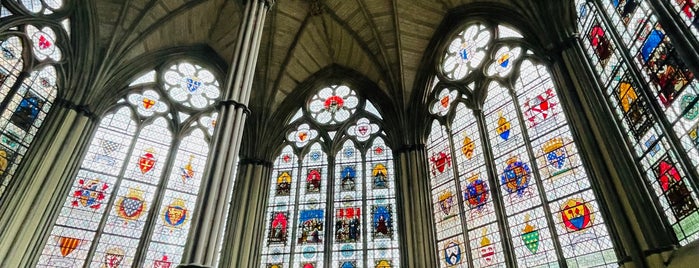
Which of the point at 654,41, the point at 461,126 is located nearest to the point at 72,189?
the point at 461,126

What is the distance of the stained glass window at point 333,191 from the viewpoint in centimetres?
1131

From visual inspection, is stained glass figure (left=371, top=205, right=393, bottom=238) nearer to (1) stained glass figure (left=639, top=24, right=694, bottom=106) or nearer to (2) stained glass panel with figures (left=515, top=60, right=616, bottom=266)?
(2) stained glass panel with figures (left=515, top=60, right=616, bottom=266)

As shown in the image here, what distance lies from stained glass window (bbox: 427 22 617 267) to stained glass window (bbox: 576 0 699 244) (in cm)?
116

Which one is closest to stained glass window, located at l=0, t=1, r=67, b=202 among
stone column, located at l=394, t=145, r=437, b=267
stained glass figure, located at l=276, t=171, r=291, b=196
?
stained glass figure, located at l=276, t=171, r=291, b=196

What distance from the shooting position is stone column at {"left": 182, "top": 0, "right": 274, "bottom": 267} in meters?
6.41

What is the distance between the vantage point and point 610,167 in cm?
777

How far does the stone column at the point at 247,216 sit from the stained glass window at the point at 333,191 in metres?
0.29

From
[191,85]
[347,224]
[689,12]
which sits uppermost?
[191,85]

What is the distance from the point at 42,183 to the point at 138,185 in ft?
6.95

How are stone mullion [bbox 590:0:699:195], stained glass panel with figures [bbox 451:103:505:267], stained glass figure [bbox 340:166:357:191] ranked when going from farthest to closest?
stained glass figure [bbox 340:166:357:191] < stained glass panel with figures [bbox 451:103:505:267] < stone mullion [bbox 590:0:699:195]

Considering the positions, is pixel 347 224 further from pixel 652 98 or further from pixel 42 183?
pixel 652 98

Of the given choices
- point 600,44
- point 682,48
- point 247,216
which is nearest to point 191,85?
point 247,216

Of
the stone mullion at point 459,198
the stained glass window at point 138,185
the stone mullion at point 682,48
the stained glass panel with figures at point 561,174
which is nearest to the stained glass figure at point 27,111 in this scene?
the stained glass window at point 138,185

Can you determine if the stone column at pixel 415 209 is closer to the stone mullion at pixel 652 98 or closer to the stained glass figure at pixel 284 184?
the stained glass figure at pixel 284 184
